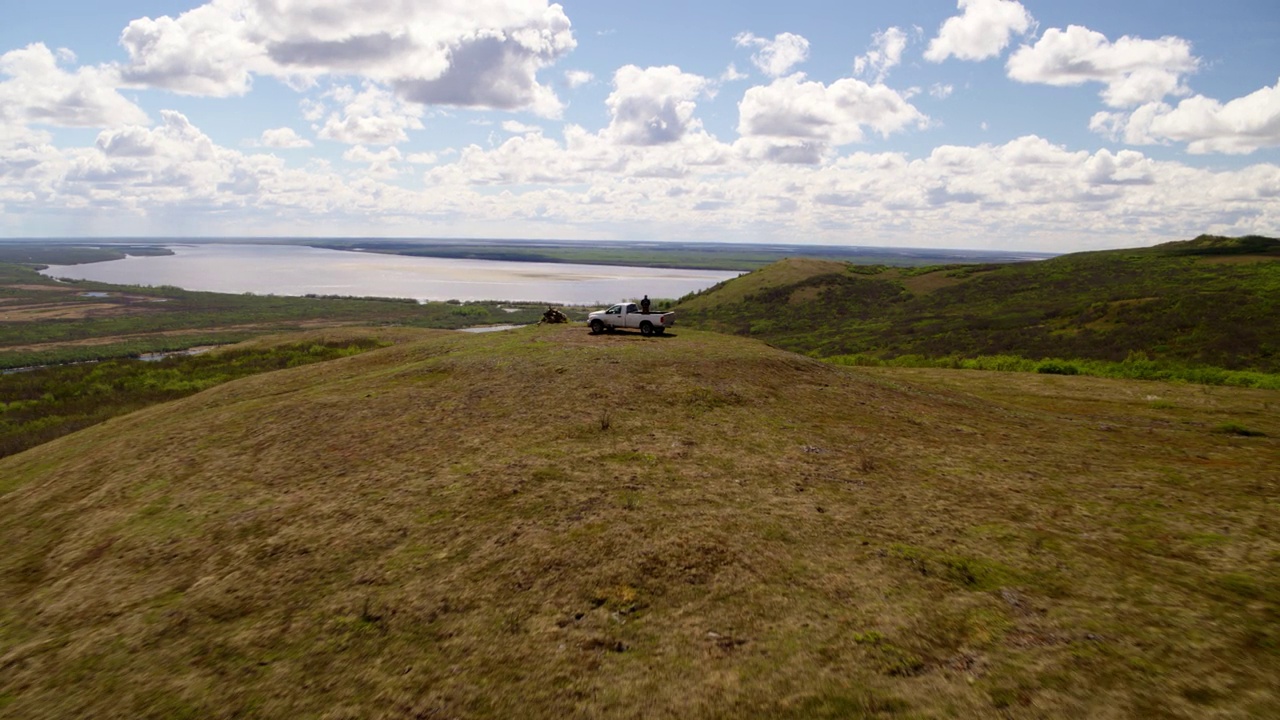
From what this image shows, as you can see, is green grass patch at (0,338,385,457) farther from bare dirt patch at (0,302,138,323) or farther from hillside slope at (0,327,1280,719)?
bare dirt patch at (0,302,138,323)

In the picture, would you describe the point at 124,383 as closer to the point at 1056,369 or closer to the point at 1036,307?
the point at 1056,369

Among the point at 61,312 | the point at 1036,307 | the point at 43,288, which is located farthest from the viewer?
the point at 43,288

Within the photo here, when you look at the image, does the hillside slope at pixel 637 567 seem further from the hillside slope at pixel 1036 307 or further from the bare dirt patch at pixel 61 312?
the bare dirt patch at pixel 61 312

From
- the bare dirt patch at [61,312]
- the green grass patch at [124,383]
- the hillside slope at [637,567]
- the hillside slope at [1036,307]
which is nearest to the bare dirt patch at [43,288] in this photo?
the bare dirt patch at [61,312]

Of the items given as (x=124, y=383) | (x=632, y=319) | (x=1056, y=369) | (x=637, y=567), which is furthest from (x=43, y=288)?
(x=1056, y=369)

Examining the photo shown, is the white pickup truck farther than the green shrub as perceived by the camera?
No

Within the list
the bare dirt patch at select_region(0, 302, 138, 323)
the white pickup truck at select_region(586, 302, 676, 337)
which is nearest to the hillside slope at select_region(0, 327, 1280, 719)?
the white pickup truck at select_region(586, 302, 676, 337)
